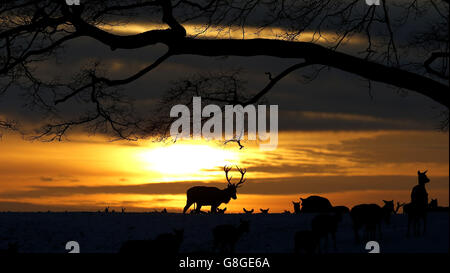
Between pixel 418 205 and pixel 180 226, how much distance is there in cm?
694

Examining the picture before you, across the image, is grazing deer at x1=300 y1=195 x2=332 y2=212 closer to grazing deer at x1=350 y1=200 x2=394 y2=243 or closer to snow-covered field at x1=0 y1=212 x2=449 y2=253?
snow-covered field at x1=0 y1=212 x2=449 y2=253

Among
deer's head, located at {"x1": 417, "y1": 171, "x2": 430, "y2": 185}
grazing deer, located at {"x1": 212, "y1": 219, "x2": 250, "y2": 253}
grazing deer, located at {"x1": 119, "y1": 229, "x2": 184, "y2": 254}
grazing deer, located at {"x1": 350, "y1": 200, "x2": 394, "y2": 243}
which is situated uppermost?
deer's head, located at {"x1": 417, "y1": 171, "x2": 430, "y2": 185}

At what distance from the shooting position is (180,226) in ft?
67.2

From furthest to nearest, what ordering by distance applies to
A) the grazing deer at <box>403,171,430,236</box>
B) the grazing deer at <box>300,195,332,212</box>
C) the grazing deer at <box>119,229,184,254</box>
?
the grazing deer at <box>300,195,332,212</box> < the grazing deer at <box>403,171,430,236</box> < the grazing deer at <box>119,229,184,254</box>

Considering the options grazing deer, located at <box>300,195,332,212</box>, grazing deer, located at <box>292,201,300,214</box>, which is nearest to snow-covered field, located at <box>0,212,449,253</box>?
grazing deer, located at <box>300,195,332,212</box>

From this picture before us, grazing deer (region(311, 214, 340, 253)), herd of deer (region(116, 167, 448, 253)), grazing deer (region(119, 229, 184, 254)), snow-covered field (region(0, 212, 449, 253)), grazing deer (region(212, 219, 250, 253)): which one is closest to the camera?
grazing deer (region(119, 229, 184, 254))

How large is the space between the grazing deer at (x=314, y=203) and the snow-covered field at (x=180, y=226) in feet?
20.1

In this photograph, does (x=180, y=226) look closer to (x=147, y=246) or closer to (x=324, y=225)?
(x=324, y=225)

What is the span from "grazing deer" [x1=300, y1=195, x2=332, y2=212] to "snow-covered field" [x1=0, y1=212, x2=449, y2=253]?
6.12m

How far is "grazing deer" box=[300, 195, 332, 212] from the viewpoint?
29070 millimetres

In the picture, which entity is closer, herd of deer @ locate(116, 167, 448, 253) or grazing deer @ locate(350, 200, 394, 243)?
herd of deer @ locate(116, 167, 448, 253)

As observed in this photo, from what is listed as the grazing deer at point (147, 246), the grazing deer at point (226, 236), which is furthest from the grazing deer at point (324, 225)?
the grazing deer at point (147, 246)

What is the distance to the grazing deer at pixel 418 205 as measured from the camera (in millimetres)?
19219

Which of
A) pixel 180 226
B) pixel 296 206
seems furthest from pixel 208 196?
pixel 180 226
